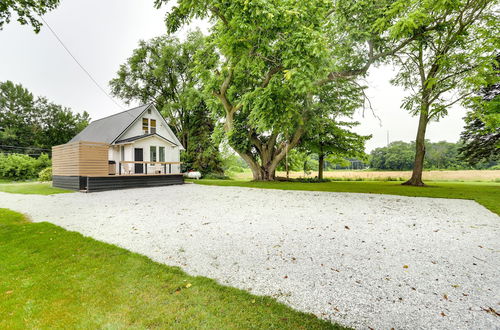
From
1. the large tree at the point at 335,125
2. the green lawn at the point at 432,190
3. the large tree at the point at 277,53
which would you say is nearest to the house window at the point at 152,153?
the large tree at the point at 277,53

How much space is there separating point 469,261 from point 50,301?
568 centimetres

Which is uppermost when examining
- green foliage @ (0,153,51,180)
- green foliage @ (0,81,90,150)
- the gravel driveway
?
green foliage @ (0,81,90,150)

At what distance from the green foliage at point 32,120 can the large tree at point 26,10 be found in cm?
3693

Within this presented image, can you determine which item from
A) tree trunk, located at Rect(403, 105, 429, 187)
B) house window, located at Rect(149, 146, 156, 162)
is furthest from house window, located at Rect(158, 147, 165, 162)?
tree trunk, located at Rect(403, 105, 429, 187)

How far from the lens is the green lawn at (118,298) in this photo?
190cm

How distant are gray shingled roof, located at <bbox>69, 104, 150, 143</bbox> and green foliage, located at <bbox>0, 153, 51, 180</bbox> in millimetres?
9582

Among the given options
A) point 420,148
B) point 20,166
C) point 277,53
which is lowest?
point 20,166

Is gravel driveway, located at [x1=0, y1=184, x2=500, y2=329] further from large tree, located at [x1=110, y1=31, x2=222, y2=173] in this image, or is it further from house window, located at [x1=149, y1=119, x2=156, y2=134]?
large tree, located at [x1=110, y1=31, x2=222, y2=173]

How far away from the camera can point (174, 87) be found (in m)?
26.3

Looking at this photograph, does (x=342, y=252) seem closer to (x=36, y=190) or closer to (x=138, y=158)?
(x=138, y=158)

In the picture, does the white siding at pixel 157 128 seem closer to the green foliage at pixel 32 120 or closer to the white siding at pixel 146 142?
the white siding at pixel 146 142

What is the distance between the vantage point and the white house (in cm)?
1648

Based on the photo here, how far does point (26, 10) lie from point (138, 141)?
11.0 m

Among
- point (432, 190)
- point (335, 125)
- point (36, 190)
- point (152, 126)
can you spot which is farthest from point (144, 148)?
point (432, 190)
